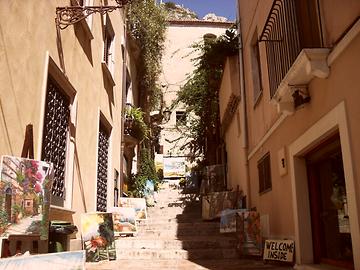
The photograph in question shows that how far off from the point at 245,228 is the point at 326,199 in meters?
2.39

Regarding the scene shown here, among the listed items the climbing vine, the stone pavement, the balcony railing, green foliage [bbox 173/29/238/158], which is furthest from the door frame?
the climbing vine

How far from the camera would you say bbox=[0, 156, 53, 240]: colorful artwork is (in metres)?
4.19

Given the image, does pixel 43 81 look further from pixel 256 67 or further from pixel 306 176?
pixel 256 67

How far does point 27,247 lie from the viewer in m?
4.71

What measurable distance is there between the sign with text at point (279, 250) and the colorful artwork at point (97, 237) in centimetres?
287

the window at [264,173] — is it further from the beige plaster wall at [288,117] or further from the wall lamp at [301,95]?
the wall lamp at [301,95]

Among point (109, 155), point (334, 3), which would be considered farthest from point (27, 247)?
point (109, 155)

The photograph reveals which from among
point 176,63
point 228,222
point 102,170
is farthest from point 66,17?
point 176,63

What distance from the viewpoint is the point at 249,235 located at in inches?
Result: 306

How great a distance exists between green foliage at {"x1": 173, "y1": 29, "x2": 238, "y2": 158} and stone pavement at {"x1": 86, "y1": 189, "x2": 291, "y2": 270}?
4869 millimetres

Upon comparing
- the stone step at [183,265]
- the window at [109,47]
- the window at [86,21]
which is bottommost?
the stone step at [183,265]

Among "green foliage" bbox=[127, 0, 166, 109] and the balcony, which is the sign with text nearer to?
the balcony

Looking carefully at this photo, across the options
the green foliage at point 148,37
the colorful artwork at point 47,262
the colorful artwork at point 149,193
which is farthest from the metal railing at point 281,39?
the green foliage at point 148,37

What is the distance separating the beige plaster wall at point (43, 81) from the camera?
4.82 m
